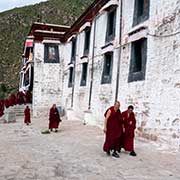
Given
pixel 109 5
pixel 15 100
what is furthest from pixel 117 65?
pixel 15 100

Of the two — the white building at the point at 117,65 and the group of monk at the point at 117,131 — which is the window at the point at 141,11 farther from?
the group of monk at the point at 117,131

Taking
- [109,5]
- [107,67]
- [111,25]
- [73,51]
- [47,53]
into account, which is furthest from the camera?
[47,53]

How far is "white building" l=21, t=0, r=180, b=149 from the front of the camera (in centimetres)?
847

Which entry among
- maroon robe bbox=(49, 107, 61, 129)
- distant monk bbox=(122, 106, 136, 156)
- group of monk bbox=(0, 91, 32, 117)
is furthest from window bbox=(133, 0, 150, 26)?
group of monk bbox=(0, 91, 32, 117)

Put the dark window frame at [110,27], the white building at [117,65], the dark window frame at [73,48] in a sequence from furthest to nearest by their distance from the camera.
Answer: the dark window frame at [73,48], the dark window frame at [110,27], the white building at [117,65]

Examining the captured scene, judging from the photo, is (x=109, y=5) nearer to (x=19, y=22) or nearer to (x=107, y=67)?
(x=107, y=67)

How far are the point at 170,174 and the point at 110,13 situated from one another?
30.5 ft

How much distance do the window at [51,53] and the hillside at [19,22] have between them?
25.6 m

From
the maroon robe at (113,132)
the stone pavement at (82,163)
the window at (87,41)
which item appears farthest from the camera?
the window at (87,41)

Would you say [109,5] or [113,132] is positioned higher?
[109,5]

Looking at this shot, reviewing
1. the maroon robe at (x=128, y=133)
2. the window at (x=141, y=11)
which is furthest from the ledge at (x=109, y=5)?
the maroon robe at (x=128, y=133)

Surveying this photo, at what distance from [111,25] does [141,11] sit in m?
2.99

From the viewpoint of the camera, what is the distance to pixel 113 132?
7172 mm

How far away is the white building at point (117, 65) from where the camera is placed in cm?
847
